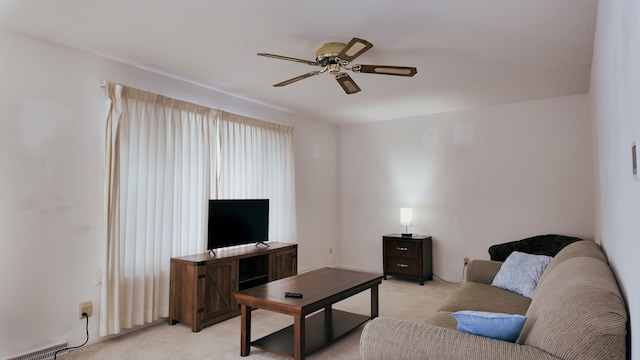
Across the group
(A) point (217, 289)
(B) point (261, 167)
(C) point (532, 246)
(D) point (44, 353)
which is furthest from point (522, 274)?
(D) point (44, 353)

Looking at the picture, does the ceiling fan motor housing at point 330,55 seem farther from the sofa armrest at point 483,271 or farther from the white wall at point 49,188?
the sofa armrest at point 483,271

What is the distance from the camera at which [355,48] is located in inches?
114

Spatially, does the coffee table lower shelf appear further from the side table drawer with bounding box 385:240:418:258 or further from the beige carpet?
the side table drawer with bounding box 385:240:418:258

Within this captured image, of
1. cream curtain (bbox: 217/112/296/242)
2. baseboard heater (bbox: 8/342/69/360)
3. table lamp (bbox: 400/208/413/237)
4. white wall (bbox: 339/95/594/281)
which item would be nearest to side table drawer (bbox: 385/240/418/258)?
table lamp (bbox: 400/208/413/237)

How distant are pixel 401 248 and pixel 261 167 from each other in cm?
237

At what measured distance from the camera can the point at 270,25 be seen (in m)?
2.81

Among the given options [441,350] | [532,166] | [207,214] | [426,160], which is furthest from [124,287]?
[532,166]

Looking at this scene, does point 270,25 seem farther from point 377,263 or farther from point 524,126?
point 377,263

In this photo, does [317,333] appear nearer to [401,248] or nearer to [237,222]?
[237,222]

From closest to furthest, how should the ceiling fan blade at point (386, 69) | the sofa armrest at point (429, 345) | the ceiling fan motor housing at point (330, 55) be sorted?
the sofa armrest at point (429, 345) → the ceiling fan blade at point (386, 69) → the ceiling fan motor housing at point (330, 55)

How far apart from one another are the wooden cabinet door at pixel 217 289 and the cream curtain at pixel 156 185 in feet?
1.53

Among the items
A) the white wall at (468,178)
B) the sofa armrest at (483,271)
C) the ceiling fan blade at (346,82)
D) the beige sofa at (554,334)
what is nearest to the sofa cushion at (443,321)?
the beige sofa at (554,334)

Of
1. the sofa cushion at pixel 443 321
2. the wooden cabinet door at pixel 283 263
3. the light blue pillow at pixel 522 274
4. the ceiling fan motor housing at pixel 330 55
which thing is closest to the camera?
the sofa cushion at pixel 443 321

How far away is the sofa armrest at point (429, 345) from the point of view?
57.4 inches
